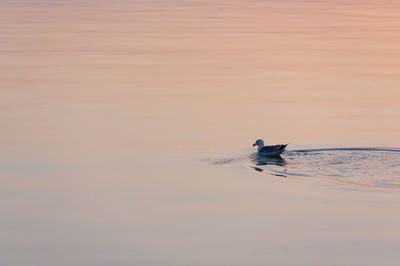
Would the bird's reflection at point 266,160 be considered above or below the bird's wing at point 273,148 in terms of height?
below

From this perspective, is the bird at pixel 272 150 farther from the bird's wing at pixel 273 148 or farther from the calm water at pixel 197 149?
the calm water at pixel 197 149

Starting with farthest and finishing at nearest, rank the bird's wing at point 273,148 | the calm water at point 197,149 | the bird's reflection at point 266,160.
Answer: the bird's wing at point 273,148 → the bird's reflection at point 266,160 → the calm water at point 197,149

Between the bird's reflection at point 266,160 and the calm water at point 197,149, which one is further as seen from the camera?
the bird's reflection at point 266,160

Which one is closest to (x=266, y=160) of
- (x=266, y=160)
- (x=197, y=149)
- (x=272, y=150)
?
(x=266, y=160)

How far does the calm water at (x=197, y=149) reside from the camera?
10234mm

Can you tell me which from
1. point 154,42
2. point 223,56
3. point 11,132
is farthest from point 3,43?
point 11,132

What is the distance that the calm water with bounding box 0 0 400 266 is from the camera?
1023 centimetres

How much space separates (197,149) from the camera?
15062 mm

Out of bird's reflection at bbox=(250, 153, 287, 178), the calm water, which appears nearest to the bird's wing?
bird's reflection at bbox=(250, 153, 287, 178)

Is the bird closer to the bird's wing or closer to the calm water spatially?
the bird's wing

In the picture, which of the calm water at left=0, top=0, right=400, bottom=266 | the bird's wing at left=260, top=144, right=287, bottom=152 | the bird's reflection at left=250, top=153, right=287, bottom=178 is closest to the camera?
the calm water at left=0, top=0, right=400, bottom=266

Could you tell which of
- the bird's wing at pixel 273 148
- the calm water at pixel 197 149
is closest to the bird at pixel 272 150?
the bird's wing at pixel 273 148

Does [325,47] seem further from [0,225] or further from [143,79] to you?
[0,225]

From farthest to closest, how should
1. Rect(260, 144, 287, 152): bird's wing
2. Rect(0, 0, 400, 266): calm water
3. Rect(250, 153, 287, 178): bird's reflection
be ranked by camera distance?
Rect(260, 144, 287, 152): bird's wing < Rect(250, 153, 287, 178): bird's reflection < Rect(0, 0, 400, 266): calm water
